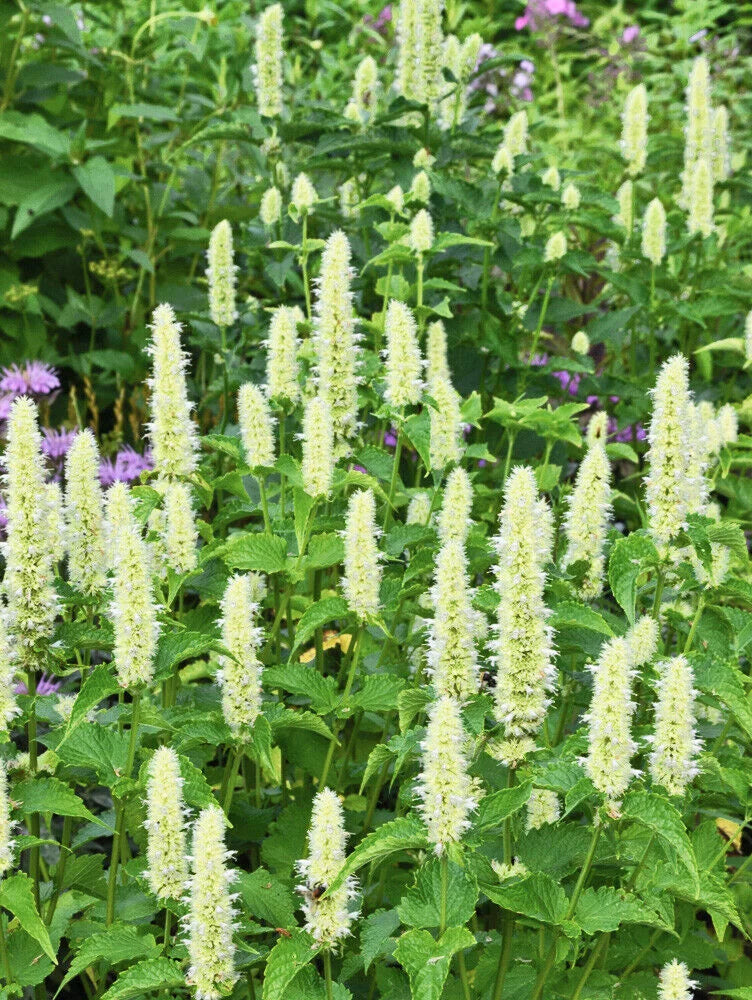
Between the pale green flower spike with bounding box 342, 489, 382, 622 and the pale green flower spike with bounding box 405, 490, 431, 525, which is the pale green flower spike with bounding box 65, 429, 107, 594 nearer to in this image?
the pale green flower spike with bounding box 342, 489, 382, 622

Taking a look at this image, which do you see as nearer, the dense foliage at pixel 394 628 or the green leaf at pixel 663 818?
the green leaf at pixel 663 818

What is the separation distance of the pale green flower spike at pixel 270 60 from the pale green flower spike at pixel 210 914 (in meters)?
2.88

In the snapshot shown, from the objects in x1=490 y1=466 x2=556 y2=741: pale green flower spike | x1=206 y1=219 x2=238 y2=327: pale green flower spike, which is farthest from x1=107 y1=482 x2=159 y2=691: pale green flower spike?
x1=206 y1=219 x2=238 y2=327: pale green flower spike

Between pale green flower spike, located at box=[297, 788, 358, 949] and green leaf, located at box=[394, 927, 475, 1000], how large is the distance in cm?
11

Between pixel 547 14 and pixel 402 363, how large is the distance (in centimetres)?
704

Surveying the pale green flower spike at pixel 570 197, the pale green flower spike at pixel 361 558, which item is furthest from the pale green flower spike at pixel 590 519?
the pale green flower spike at pixel 570 197

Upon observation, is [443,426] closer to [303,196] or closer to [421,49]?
[303,196]

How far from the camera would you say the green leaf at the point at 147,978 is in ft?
7.09

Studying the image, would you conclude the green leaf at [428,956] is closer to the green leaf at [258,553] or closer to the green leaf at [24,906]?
the green leaf at [24,906]

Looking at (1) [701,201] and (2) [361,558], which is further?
(1) [701,201]

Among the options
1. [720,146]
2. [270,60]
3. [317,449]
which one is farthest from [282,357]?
[720,146]

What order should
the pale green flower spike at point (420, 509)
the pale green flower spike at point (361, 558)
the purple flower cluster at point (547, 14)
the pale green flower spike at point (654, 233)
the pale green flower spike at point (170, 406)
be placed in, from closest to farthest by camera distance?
the pale green flower spike at point (361, 558)
the pale green flower spike at point (170, 406)
the pale green flower spike at point (420, 509)
the pale green flower spike at point (654, 233)
the purple flower cluster at point (547, 14)

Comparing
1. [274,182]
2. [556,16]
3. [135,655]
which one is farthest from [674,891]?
[556,16]

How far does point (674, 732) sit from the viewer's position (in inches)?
86.3
